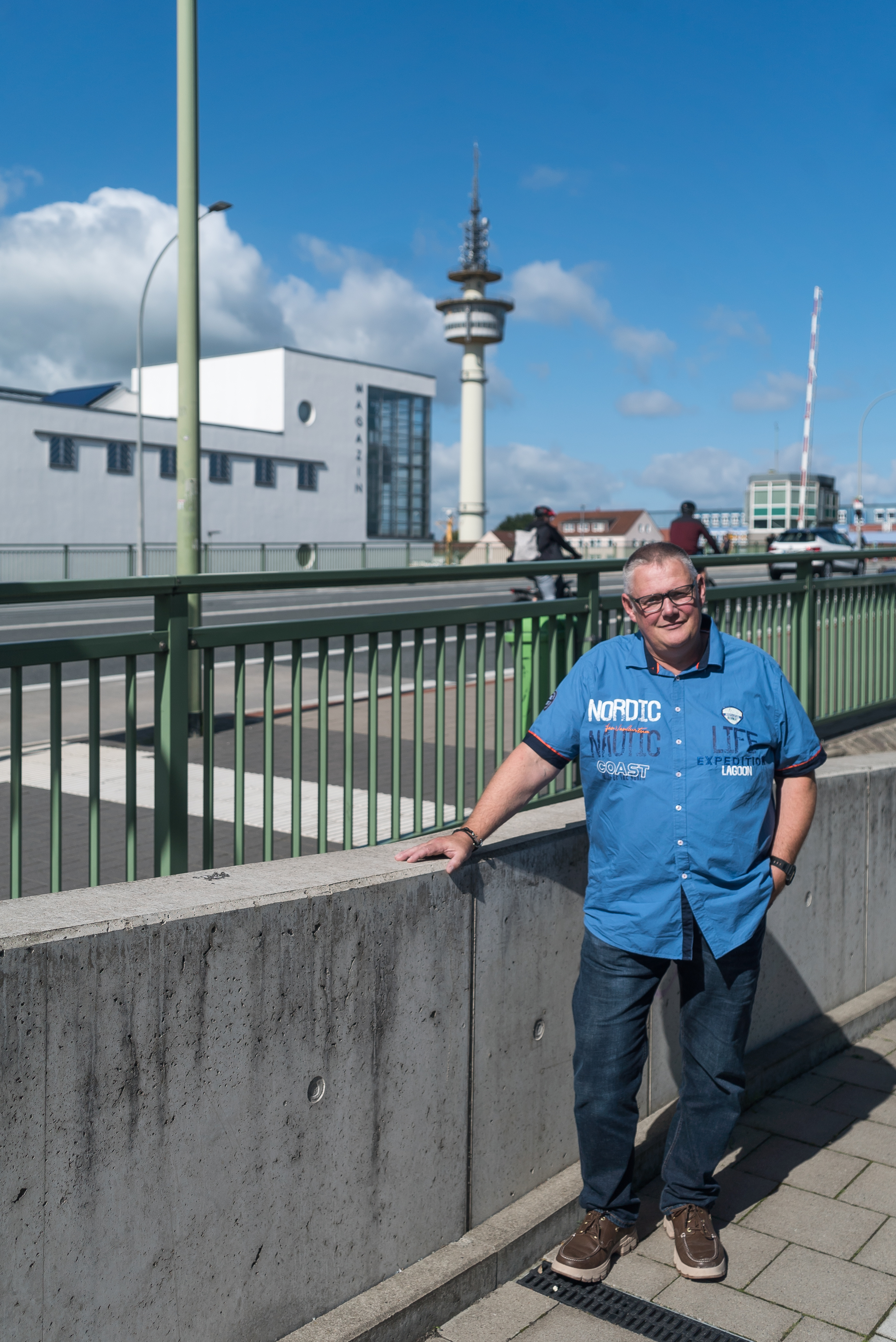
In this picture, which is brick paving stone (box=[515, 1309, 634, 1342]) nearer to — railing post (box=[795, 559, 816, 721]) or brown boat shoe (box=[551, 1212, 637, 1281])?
brown boat shoe (box=[551, 1212, 637, 1281])

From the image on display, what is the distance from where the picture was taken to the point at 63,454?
47.3 m

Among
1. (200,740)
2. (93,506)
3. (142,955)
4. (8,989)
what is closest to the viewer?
(8,989)

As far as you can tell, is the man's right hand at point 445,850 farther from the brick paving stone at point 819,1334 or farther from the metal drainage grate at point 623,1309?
the brick paving stone at point 819,1334

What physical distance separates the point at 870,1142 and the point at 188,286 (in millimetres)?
8338

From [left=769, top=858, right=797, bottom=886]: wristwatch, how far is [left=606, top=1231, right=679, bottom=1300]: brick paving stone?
3.48 ft

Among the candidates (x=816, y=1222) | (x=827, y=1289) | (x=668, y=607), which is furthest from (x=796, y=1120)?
(x=668, y=607)

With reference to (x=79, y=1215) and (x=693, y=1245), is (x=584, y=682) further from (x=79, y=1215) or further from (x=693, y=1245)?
(x=79, y=1215)

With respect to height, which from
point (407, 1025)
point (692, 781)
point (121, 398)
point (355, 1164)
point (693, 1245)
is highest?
point (121, 398)

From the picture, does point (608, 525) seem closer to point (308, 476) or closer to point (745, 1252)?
point (308, 476)

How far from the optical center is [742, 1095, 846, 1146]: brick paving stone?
13.6 ft

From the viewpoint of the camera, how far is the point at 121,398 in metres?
60.4

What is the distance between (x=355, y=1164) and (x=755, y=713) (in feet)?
4.69

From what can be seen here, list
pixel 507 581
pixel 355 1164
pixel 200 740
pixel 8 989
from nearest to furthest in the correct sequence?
pixel 8 989 → pixel 355 1164 → pixel 200 740 → pixel 507 581

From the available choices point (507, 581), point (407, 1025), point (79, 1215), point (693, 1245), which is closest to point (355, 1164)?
point (407, 1025)
